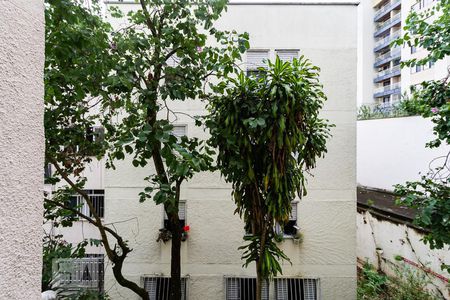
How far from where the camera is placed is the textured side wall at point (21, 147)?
916 millimetres

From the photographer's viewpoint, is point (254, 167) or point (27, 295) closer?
point (27, 295)

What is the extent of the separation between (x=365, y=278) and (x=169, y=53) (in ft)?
22.4

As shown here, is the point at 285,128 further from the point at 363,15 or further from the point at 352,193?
the point at 363,15

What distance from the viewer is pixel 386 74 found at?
25453mm

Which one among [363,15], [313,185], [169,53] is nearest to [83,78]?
[169,53]

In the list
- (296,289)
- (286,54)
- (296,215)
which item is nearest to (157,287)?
(296,289)

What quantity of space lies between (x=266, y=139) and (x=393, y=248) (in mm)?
5700

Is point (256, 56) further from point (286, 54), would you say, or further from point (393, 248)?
point (393, 248)

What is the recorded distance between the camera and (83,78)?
3238 millimetres

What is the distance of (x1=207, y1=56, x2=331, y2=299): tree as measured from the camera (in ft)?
12.0

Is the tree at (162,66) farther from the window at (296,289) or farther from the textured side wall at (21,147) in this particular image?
the window at (296,289)

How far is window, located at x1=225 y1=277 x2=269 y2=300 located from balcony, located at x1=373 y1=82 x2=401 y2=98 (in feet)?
78.8

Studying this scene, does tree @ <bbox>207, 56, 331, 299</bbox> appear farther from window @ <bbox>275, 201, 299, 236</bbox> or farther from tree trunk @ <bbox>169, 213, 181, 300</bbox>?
window @ <bbox>275, 201, 299, 236</bbox>

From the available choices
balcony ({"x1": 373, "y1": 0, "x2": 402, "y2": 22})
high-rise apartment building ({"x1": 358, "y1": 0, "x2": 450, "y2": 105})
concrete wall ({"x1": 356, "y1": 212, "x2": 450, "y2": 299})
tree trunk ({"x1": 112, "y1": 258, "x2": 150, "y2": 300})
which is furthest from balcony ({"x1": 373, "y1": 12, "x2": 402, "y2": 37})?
tree trunk ({"x1": 112, "y1": 258, "x2": 150, "y2": 300})
